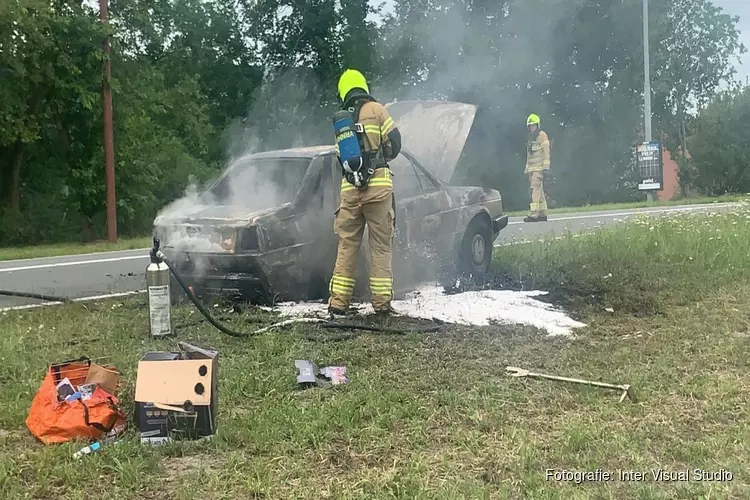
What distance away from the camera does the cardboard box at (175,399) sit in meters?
3.52

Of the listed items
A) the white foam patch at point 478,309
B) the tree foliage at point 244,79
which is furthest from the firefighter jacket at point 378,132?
the tree foliage at point 244,79

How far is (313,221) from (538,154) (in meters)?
6.86

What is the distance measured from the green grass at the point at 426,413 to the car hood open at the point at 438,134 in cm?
238

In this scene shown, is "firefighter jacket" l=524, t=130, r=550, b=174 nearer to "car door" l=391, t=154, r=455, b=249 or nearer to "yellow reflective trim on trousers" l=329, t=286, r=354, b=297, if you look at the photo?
"car door" l=391, t=154, r=455, b=249

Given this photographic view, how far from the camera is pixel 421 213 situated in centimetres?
718

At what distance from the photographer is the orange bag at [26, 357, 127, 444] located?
352cm

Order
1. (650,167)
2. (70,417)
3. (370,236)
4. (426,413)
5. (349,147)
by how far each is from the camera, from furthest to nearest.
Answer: (650,167) < (370,236) < (349,147) < (426,413) < (70,417)

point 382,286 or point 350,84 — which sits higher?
point 350,84

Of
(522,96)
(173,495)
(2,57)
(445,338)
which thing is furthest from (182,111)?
(173,495)

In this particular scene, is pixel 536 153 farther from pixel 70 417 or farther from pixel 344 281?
pixel 70 417

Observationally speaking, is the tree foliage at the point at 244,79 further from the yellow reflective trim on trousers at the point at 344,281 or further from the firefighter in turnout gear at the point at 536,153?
the yellow reflective trim on trousers at the point at 344,281

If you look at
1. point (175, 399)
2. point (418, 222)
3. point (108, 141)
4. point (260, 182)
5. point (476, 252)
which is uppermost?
point (108, 141)

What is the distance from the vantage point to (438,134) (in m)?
8.09

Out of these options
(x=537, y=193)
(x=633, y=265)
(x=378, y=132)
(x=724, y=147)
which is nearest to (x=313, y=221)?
(x=378, y=132)
